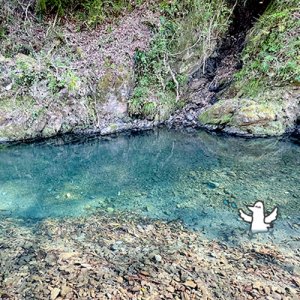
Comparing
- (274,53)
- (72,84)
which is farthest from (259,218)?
(72,84)

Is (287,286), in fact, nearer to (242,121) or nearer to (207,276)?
(207,276)

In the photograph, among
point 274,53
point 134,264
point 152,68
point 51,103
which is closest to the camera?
point 134,264

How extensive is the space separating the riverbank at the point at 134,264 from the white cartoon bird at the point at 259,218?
270 millimetres

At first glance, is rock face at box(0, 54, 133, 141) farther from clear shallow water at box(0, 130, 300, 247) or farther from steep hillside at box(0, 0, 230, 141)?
clear shallow water at box(0, 130, 300, 247)

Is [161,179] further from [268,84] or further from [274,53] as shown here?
[274,53]

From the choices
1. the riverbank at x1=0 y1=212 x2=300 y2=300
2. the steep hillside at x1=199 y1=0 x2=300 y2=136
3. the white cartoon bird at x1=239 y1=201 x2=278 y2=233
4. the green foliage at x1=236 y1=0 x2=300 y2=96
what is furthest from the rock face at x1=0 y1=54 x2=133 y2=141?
the white cartoon bird at x1=239 y1=201 x2=278 y2=233

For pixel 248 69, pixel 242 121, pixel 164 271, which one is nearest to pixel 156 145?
pixel 242 121

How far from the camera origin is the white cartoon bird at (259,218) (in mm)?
4028

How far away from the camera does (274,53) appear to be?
7.77 metres

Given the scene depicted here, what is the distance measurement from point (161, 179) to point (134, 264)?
2551 millimetres

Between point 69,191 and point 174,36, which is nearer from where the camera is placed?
point 69,191

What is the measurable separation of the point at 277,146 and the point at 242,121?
3.35ft

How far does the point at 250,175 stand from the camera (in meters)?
5.55

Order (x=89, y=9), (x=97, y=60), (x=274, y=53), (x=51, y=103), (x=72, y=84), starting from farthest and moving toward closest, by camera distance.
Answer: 1. (x=89, y=9)
2. (x=97, y=60)
3. (x=274, y=53)
4. (x=72, y=84)
5. (x=51, y=103)
